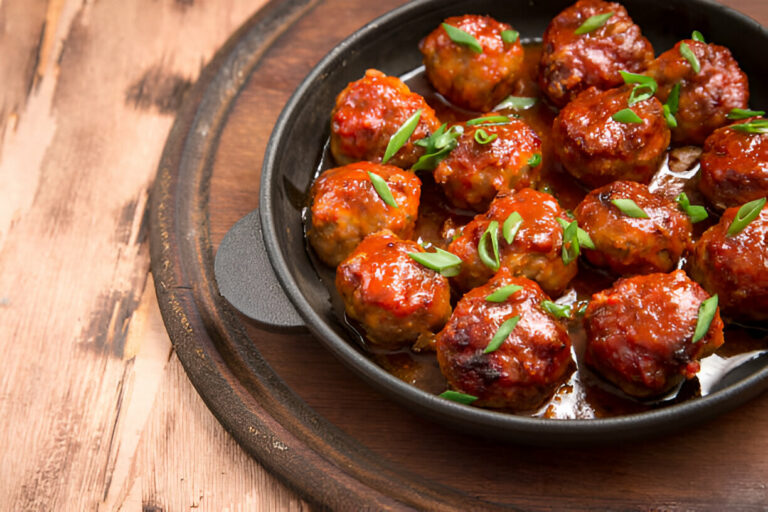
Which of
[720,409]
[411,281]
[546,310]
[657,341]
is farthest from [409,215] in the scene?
[720,409]

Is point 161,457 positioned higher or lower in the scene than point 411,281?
lower

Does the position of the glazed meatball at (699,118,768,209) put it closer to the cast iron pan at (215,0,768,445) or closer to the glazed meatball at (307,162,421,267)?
the cast iron pan at (215,0,768,445)

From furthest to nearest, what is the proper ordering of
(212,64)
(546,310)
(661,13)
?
(212,64) < (661,13) < (546,310)

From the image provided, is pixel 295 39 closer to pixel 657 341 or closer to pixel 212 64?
pixel 212 64

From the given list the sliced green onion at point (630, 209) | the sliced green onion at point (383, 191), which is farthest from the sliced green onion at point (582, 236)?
the sliced green onion at point (383, 191)

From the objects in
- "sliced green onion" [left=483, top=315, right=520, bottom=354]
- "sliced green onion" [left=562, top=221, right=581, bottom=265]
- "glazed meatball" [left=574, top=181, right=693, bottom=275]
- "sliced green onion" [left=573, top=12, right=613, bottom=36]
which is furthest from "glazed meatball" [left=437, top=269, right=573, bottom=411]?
"sliced green onion" [left=573, top=12, right=613, bottom=36]

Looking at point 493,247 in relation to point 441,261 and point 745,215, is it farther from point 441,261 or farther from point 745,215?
point 745,215

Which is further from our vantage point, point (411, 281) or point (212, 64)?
point (212, 64)
